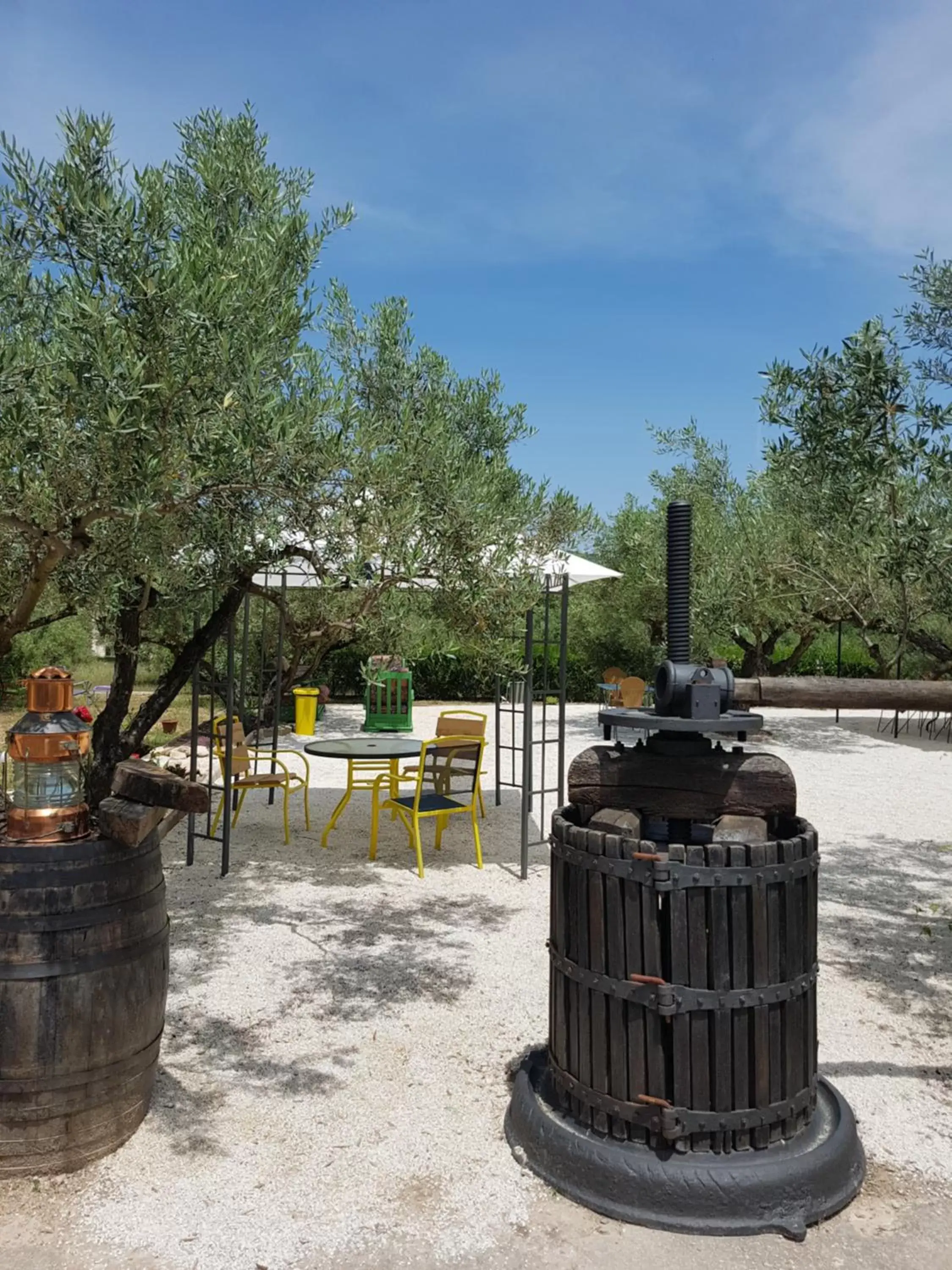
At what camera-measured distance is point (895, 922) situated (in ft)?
20.1

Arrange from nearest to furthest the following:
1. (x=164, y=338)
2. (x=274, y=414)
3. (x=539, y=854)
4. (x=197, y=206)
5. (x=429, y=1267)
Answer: (x=429, y=1267), (x=164, y=338), (x=274, y=414), (x=197, y=206), (x=539, y=854)

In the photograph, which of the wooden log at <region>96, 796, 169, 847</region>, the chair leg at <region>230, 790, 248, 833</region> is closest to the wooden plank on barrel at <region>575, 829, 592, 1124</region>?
the wooden log at <region>96, 796, 169, 847</region>

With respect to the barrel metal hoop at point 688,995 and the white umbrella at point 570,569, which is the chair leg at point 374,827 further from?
the barrel metal hoop at point 688,995

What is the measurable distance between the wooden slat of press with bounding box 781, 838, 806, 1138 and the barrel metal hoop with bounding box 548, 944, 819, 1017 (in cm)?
5

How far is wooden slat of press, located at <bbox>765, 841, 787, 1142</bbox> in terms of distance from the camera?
9.82ft

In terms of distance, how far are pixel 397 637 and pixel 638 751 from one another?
4701mm

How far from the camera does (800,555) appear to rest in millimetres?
13016

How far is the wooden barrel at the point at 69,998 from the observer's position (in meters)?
2.99

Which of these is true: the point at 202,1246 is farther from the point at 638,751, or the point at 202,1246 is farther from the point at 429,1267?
the point at 638,751

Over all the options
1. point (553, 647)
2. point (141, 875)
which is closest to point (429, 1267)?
point (141, 875)

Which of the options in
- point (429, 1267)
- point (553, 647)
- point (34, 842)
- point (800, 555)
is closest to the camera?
point (429, 1267)

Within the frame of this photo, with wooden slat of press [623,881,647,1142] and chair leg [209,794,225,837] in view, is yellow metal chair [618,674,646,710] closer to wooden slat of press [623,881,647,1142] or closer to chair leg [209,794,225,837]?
chair leg [209,794,225,837]

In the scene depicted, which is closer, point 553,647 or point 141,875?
point 141,875

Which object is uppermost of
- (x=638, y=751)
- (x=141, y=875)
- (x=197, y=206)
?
(x=197, y=206)
